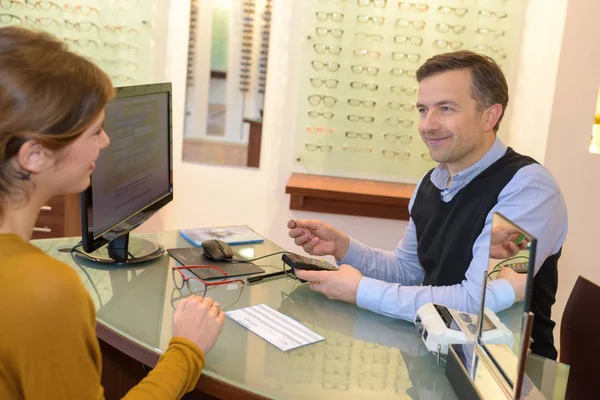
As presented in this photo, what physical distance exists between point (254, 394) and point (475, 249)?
2.93 ft

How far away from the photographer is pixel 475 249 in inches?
73.2

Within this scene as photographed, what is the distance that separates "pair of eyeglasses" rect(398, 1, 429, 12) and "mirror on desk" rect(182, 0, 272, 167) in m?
0.82

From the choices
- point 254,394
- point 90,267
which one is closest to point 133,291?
point 90,267

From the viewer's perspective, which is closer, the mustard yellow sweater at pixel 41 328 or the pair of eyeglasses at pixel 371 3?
the mustard yellow sweater at pixel 41 328

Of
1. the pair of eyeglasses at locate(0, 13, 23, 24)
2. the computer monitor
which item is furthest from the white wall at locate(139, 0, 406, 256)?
the computer monitor

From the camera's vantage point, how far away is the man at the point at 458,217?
5.82ft

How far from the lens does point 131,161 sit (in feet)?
6.45

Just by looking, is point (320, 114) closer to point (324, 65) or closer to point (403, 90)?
point (324, 65)

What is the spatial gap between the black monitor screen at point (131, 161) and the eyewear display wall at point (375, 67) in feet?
5.96

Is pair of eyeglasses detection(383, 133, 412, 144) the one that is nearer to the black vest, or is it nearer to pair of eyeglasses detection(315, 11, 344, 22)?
pair of eyeglasses detection(315, 11, 344, 22)

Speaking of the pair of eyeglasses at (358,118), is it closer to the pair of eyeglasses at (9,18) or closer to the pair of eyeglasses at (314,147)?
the pair of eyeglasses at (314,147)

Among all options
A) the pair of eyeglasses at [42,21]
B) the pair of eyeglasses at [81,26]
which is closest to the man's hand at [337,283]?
the pair of eyeglasses at [81,26]

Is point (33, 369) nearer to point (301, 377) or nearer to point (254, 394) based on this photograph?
point (254, 394)

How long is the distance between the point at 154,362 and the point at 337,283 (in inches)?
23.3
